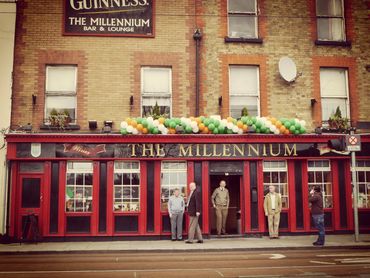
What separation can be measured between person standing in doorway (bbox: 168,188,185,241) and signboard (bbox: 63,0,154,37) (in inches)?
243

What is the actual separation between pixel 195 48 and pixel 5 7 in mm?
7075

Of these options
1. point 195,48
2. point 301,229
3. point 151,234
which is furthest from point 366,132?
point 151,234

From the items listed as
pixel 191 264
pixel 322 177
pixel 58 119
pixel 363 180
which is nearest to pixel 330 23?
pixel 322 177

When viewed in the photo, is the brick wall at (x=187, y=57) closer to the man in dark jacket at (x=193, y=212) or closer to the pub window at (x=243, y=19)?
the pub window at (x=243, y=19)

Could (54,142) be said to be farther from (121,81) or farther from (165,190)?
(165,190)

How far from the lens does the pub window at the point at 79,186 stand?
1581 cm

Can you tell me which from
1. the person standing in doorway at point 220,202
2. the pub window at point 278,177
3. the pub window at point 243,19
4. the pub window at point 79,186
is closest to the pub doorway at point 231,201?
the person standing in doorway at point 220,202

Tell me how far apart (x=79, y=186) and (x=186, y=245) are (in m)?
4.45

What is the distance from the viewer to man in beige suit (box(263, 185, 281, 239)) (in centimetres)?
1598

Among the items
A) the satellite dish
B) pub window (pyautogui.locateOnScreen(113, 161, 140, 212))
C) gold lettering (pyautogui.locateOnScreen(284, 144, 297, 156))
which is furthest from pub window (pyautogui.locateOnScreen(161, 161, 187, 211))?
the satellite dish

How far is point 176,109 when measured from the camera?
16.6 metres

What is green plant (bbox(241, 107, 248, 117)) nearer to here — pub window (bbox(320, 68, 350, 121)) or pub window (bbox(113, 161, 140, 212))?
pub window (bbox(320, 68, 350, 121))

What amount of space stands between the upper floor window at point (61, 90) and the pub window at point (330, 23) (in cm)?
975

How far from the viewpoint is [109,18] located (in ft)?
55.2
